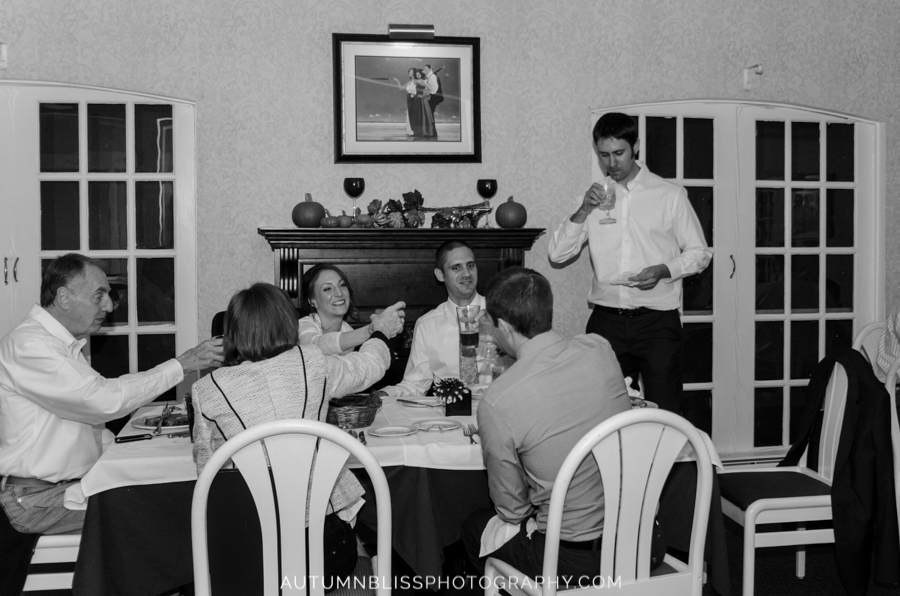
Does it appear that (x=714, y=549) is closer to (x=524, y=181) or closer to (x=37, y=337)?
(x=37, y=337)

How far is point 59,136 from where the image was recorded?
453cm

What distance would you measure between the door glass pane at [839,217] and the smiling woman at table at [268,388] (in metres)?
3.96

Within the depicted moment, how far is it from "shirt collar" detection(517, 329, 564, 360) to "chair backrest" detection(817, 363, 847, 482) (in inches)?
47.9

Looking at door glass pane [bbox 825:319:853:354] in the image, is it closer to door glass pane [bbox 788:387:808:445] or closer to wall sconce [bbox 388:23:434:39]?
door glass pane [bbox 788:387:808:445]

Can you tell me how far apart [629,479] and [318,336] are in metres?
1.70

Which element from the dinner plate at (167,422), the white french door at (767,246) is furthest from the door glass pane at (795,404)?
the dinner plate at (167,422)

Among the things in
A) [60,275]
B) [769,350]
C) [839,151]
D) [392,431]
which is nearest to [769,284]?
[769,350]

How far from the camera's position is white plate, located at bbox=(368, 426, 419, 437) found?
98.9 inches

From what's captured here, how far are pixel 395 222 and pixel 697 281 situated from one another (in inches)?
74.4

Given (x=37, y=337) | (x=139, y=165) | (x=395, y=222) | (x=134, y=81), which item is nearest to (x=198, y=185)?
(x=139, y=165)

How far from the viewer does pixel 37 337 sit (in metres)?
2.48

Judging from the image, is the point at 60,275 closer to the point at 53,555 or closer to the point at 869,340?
the point at 53,555

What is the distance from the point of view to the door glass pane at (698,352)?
5.09 metres

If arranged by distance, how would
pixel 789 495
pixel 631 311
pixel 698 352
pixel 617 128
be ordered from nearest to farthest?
1. pixel 789 495
2. pixel 617 128
3. pixel 631 311
4. pixel 698 352
